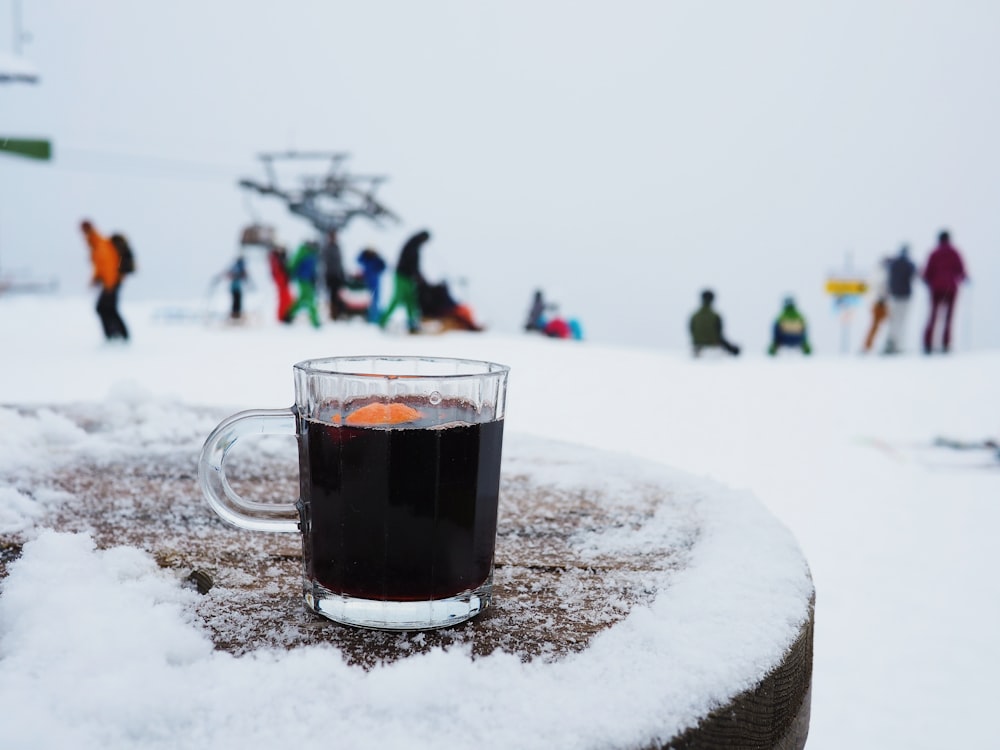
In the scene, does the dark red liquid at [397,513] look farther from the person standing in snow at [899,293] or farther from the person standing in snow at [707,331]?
the person standing in snow at [899,293]

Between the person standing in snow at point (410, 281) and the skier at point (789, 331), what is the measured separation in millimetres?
4055

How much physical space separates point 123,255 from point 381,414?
7728mm

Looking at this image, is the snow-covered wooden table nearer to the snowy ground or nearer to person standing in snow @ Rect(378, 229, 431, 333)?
the snowy ground

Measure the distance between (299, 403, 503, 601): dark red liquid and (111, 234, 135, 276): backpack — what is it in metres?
7.51

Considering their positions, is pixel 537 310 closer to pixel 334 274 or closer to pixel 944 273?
pixel 334 274

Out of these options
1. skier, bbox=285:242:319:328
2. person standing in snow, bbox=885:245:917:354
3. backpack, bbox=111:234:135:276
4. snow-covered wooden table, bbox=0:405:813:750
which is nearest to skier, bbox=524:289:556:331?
skier, bbox=285:242:319:328

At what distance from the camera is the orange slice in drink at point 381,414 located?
530 mm

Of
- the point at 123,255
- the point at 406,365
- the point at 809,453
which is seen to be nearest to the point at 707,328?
the point at 809,453

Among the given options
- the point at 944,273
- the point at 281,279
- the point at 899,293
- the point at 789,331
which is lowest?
the point at 789,331

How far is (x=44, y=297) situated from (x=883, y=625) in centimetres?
1616

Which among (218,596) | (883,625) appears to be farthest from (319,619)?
(883,625)

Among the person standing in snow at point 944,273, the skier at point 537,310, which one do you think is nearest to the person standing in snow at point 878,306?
the person standing in snow at point 944,273

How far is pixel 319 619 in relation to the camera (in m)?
0.53

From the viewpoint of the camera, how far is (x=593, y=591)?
1.92ft
